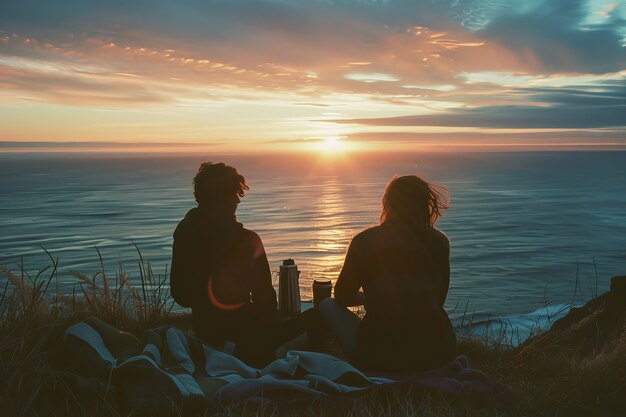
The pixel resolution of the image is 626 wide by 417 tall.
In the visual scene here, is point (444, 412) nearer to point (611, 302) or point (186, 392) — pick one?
point (186, 392)

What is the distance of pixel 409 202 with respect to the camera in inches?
153

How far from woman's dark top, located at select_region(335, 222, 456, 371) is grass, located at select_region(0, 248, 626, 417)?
0.36 metres

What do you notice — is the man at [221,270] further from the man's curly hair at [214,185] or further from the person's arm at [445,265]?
the person's arm at [445,265]

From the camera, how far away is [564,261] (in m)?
42.8

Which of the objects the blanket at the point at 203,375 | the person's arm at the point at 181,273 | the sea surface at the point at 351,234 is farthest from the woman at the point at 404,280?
the sea surface at the point at 351,234

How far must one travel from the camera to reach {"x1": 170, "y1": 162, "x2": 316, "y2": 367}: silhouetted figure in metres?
4.46

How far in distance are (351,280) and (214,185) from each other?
1.26 m

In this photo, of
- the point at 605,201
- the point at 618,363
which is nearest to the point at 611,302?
the point at 618,363

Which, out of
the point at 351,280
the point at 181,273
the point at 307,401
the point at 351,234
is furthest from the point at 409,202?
the point at 351,234

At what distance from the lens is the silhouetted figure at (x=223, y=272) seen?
176 inches

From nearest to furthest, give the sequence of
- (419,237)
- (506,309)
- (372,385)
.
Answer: (372,385) → (419,237) → (506,309)

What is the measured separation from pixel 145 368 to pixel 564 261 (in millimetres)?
43954

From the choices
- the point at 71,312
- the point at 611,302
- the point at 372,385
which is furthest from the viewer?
the point at 611,302

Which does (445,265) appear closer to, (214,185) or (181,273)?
(214,185)
